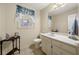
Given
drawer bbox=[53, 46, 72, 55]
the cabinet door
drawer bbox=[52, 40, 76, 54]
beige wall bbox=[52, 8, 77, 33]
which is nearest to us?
drawer bbox=[52, 40, 76, 54]

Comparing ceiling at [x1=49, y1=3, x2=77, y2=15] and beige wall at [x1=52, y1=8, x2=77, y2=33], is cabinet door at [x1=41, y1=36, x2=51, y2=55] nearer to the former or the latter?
beige wall at [x1=52, y1=8, x2=77, y2=33]

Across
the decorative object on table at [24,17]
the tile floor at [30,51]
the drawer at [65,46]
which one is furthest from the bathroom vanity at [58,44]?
the decorative object on table at [24,17]

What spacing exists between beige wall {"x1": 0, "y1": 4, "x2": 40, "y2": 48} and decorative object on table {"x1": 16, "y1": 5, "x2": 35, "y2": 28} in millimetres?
68

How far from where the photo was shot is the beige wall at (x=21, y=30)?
1480mm

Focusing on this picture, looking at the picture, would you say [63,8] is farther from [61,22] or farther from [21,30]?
[21,30]

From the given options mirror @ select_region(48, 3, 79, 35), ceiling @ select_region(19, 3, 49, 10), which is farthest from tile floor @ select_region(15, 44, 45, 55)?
ceiling @ select_region(19, 3, 49, 10)

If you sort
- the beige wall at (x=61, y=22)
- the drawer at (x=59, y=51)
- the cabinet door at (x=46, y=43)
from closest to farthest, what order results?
1. the drawer at (x=59, y=51)
2. the beige wall at (x=61, y=22)
3. the cabinet door at (x=46, y=43)

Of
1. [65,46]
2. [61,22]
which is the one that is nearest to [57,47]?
[65,46]

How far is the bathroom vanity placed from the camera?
1.34 m

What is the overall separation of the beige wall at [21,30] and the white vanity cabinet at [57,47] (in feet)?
A: 0.63

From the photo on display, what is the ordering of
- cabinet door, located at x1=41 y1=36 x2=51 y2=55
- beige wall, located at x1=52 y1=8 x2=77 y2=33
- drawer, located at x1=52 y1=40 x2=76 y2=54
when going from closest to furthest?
drawer, located at x1=52 y1=40 x2=76 y2=54
beige wall, located at x1=52 y1=8 x2=77 y2=33
cabinet door, located at x1=41 y1=36 x2=51 y2=55

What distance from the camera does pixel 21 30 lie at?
1.59 meters

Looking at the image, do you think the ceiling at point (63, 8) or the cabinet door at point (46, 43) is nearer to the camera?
the ceiling at point (63, 8)

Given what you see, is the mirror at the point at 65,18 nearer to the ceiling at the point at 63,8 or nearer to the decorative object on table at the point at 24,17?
the ceiling at the point at 63,8
